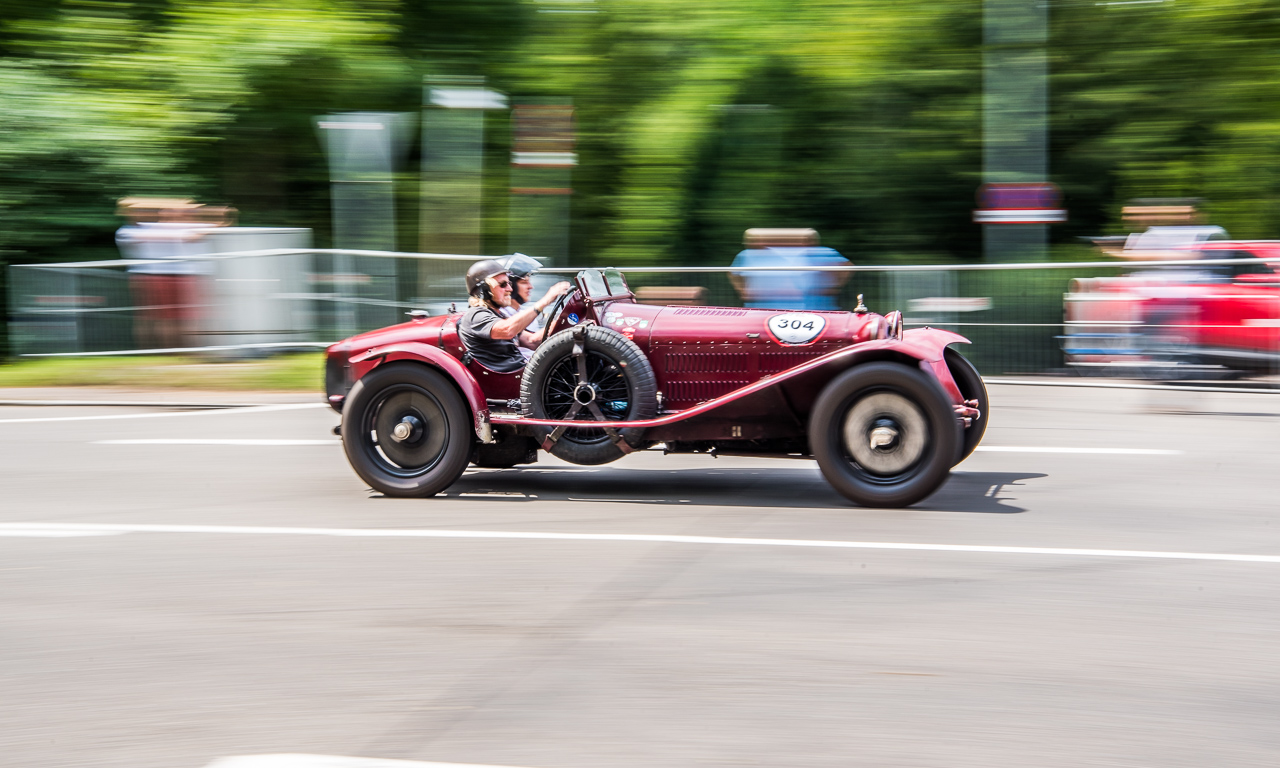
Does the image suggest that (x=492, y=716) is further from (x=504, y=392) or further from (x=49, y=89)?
(x=49, y=89)

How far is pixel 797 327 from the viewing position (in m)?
7.00

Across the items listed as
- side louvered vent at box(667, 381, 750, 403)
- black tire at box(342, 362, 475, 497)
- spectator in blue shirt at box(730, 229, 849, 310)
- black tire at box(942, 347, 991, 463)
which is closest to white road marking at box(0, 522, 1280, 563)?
black tire at box(342, 362, 475, 497)

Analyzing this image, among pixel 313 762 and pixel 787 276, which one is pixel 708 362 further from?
pixel 787 276

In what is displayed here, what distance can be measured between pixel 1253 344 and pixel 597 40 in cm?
1044

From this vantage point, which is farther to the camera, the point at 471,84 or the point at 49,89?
the point at 471,84

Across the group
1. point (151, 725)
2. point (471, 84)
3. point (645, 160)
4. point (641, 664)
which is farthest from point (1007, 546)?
point (471, 84)

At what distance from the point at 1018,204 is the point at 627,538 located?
11.8m

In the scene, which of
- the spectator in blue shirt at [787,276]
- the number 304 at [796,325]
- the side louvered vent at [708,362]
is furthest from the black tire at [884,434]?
the spectator in blue shirt at [787,276]

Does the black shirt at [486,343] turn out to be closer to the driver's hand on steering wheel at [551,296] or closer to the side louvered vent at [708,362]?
the driver's hand on steering wheel at [551,296]

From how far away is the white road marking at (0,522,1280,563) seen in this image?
580 centimetres

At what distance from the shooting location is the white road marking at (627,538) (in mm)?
5801

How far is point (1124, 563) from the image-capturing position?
564 cm

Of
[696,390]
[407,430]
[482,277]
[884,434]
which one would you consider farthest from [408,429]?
[884,434]

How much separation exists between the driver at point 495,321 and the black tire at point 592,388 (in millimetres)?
221
